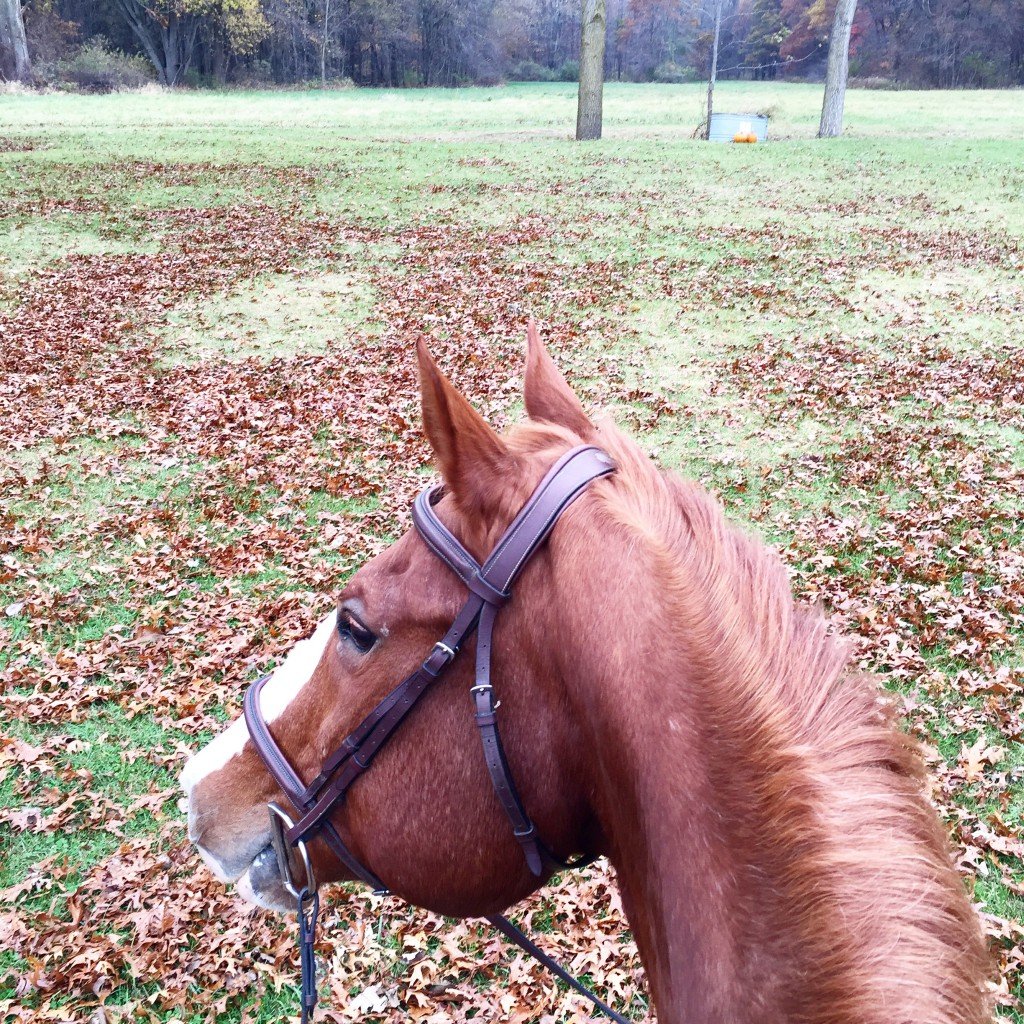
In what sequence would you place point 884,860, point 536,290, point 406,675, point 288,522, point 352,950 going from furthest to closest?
point 536,290, point 288,522, point 352,950, point 406,675, point 884,860

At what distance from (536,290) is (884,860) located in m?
13.7

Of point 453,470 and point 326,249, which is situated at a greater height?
point 453,470

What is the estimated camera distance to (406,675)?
5.33ft

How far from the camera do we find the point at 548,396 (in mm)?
1872

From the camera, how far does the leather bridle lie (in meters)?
1.48

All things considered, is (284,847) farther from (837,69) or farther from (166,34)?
(166,34)

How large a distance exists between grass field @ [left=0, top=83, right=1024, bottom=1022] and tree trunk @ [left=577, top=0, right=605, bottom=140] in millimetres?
7416

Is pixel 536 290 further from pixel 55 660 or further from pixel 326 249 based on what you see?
pixel 55 660

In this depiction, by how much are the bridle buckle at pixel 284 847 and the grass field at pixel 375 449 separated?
2108 millimetres

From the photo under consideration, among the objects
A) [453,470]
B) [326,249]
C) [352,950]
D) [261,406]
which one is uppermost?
[453,470]

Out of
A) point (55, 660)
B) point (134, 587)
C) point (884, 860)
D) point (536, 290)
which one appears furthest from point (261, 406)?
point (884, 860)

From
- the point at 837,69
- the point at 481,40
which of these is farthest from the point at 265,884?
the point at 481,40

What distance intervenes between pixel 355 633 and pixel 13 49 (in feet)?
176

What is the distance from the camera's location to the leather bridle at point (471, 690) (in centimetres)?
148
